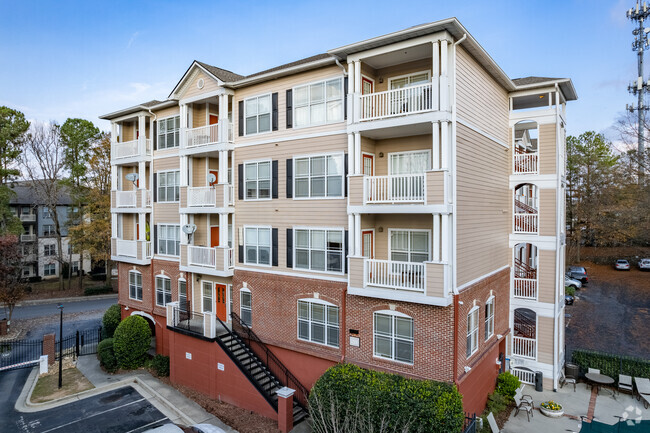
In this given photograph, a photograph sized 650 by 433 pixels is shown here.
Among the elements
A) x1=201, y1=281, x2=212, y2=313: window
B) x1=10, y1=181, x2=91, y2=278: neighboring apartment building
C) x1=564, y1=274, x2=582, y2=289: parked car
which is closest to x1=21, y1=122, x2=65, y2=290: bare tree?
x1=10, y1=181, x2=91, y2=278: neighboring apartment building

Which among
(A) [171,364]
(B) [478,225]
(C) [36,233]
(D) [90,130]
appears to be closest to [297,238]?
(B) [478,225]

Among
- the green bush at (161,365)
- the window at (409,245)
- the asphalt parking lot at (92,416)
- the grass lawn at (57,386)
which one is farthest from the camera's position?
the green bush at (161,365)

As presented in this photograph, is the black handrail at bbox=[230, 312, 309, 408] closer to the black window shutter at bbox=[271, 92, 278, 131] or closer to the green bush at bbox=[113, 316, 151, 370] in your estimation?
the green bush at bbox=[113, 316, 151, 370]

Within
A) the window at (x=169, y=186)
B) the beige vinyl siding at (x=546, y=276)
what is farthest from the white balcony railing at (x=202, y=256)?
the beige vinyl siding at (x=546, y=276)

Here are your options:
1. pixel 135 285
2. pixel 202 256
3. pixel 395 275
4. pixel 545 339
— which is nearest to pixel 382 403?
pixel 395 275

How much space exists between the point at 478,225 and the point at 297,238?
6845mm

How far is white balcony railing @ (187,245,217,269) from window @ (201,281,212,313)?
4.82 ft

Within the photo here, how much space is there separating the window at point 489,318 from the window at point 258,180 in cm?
980

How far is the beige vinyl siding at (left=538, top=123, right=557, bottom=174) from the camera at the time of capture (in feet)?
54.2

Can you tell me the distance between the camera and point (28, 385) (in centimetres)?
1797

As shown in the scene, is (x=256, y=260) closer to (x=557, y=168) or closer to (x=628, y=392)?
(x=557, y=168)

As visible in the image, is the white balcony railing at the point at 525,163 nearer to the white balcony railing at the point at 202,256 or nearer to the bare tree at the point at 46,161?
the white balcony railing at the point at 202,256

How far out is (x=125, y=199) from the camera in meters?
22.5

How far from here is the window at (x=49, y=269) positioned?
42688 mm
